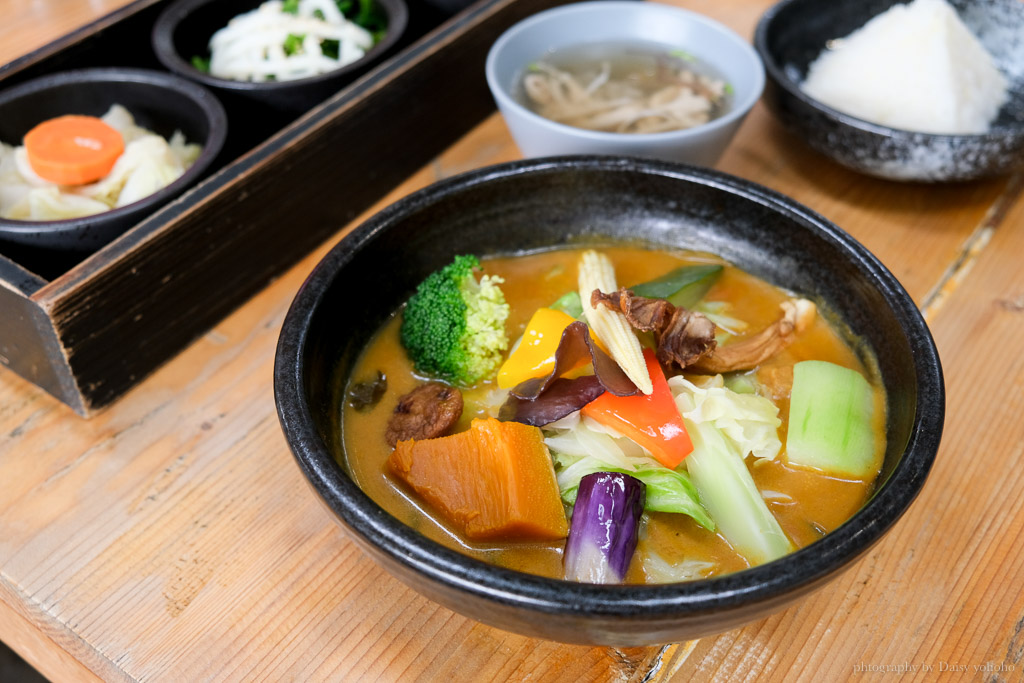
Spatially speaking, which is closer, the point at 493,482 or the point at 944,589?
the point at 493,482

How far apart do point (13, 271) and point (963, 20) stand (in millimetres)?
2595

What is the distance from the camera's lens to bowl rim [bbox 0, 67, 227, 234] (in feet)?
5.44

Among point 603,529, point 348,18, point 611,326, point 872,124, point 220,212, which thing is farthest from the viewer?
point 348,18

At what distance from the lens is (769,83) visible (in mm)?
2143

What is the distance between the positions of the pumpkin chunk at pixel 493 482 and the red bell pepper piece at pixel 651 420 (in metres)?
0.13

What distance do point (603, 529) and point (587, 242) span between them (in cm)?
81

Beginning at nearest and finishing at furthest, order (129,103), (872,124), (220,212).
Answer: (220,212)
(872,124)
(129,103)

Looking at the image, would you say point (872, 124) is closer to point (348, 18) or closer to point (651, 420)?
point (651, 420)

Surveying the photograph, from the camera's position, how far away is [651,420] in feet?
4.37

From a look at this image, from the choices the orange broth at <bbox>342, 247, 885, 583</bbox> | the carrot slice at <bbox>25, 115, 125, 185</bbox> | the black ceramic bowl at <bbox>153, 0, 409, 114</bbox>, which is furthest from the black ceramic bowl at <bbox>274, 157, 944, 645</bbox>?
the carrot slice at <bbox>25, 115, 125, 185</bbox>

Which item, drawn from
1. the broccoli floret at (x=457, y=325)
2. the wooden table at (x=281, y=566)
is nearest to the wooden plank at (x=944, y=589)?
the wooden table at (x=281, y=566)

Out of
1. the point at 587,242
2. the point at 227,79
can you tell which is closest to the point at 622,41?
the point at 587,242

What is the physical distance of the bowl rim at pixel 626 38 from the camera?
6.10 ft

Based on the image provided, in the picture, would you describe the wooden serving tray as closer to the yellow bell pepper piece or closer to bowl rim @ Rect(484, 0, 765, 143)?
bowl rim @ Rect(484, 0, 765, 143)
